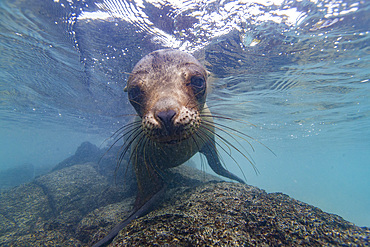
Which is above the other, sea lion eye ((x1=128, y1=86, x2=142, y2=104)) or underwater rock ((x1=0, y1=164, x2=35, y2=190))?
sea lion eye ((x1=128, y1=86, x2=142, y2=104))

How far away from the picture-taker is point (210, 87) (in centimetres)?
977

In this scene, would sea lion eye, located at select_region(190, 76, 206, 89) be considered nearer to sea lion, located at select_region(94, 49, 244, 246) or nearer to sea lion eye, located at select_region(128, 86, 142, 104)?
sea lion, located at select_region(94, 49, 244, 246)

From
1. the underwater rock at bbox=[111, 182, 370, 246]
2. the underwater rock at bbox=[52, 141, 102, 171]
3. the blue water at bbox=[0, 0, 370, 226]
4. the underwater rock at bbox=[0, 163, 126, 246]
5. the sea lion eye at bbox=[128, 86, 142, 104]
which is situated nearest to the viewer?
the underwater rock at bbox=[111, 182, 370, 246]

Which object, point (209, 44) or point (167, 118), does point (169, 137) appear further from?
point (209, 44)

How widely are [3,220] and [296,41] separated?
36.9ft

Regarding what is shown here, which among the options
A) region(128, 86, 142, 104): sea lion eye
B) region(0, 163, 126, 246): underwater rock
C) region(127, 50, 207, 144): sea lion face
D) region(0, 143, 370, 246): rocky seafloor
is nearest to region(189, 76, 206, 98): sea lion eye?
region(127, 50, 207, 144): sea lion face

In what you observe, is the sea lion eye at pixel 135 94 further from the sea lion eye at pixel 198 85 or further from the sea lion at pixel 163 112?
the sea lion eye at pixel 198 85

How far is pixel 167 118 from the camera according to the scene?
172 cm

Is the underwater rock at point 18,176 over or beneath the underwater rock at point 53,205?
beneath

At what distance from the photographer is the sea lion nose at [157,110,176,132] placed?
1726mm

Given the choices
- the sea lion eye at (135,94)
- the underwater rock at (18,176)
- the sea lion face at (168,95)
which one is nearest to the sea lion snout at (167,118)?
the sea lion face at (168,95)

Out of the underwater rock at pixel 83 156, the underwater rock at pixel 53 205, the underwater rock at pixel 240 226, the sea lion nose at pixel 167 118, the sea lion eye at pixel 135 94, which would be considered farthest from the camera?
the underwater rock at pixel 83 156

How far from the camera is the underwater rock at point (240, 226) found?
5.17 feet

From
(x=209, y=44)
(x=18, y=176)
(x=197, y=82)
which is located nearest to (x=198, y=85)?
(x=197, y=82)
